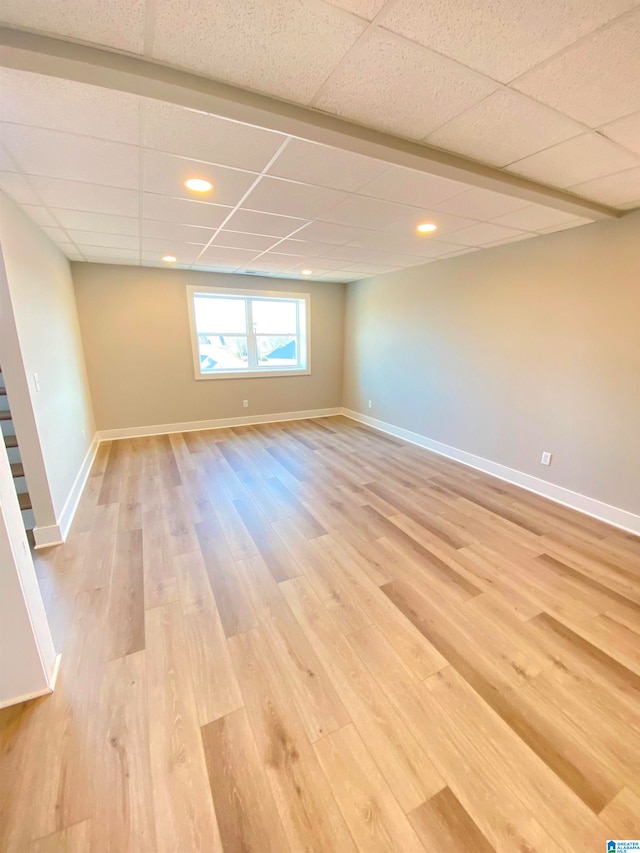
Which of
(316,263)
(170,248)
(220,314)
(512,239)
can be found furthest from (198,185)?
(220,314)

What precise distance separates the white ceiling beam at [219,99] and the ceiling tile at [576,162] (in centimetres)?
14

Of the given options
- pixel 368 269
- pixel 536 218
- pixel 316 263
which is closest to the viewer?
pixel 536 218

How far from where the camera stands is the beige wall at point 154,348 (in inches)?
175

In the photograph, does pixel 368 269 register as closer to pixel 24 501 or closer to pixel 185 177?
pixel 185 177

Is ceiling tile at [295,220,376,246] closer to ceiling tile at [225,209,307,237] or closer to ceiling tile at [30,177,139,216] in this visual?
ceiling tile at [225,209,307,237]

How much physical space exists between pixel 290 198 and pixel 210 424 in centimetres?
388

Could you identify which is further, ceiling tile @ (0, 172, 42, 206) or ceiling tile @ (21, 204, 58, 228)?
ceiling tile @ (21, 204, 58, 228)

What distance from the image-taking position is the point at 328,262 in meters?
4.11

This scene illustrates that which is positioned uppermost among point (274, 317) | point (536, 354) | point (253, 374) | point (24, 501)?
point (274, 317)

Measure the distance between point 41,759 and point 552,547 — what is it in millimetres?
2964

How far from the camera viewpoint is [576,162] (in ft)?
5.88

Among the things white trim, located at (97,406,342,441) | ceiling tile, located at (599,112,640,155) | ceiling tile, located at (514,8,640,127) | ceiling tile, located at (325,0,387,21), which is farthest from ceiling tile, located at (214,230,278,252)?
white trim, located at (97,406,342,441)

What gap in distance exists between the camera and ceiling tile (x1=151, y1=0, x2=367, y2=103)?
1.00 m

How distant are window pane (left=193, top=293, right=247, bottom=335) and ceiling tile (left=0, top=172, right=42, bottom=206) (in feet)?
9.06
